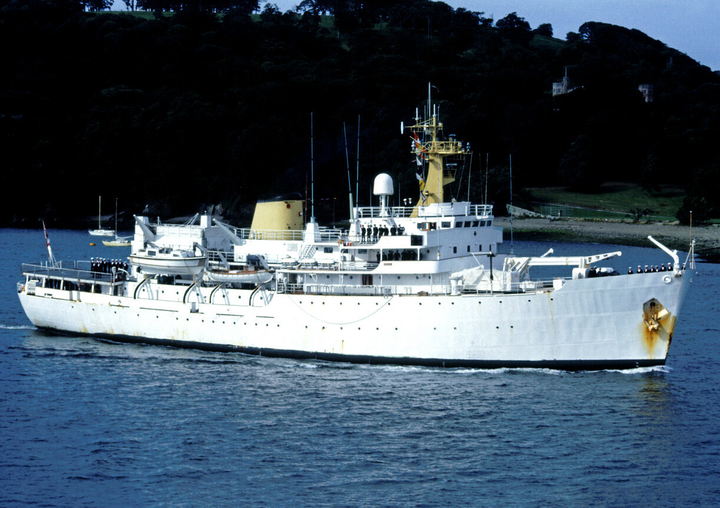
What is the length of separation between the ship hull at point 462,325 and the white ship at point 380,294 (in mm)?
51

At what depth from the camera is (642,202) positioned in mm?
97250

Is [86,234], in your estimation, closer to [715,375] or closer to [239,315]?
[239,315]

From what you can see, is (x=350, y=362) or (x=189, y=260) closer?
(x=350, y=362)

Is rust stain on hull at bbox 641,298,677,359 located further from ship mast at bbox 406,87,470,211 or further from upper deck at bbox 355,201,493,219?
ship mast at bbox 406,87,470,211

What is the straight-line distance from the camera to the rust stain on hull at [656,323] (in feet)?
97.5

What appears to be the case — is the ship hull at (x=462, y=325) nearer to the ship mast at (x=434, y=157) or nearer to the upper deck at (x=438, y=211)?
the upper deck at (x=438, y=211)

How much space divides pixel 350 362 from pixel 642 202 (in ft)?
241

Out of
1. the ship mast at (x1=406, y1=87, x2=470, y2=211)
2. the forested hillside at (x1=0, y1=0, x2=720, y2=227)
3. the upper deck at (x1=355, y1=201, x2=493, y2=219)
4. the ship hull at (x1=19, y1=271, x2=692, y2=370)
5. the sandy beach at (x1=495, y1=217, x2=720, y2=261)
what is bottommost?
the ship hull at (x1=19, y1=271, x2=692, y2=370)

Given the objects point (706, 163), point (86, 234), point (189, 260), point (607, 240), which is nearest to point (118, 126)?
point (86, 234)

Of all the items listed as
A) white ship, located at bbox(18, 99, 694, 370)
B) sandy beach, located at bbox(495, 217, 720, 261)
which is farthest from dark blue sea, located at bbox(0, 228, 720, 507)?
sandy beach, located at bbox(495, 217, 720, 261)

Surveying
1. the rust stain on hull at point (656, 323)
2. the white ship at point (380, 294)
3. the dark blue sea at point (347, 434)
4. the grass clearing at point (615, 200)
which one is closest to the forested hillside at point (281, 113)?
the grass clearing at point (615, 200)

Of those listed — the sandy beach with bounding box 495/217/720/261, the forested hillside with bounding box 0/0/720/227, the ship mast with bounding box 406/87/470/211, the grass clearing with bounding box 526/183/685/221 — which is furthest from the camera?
the forested hillside with bounding box 0/0/720/227

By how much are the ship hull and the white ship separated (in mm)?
51

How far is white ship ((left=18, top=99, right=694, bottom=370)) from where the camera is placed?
30.0 m
